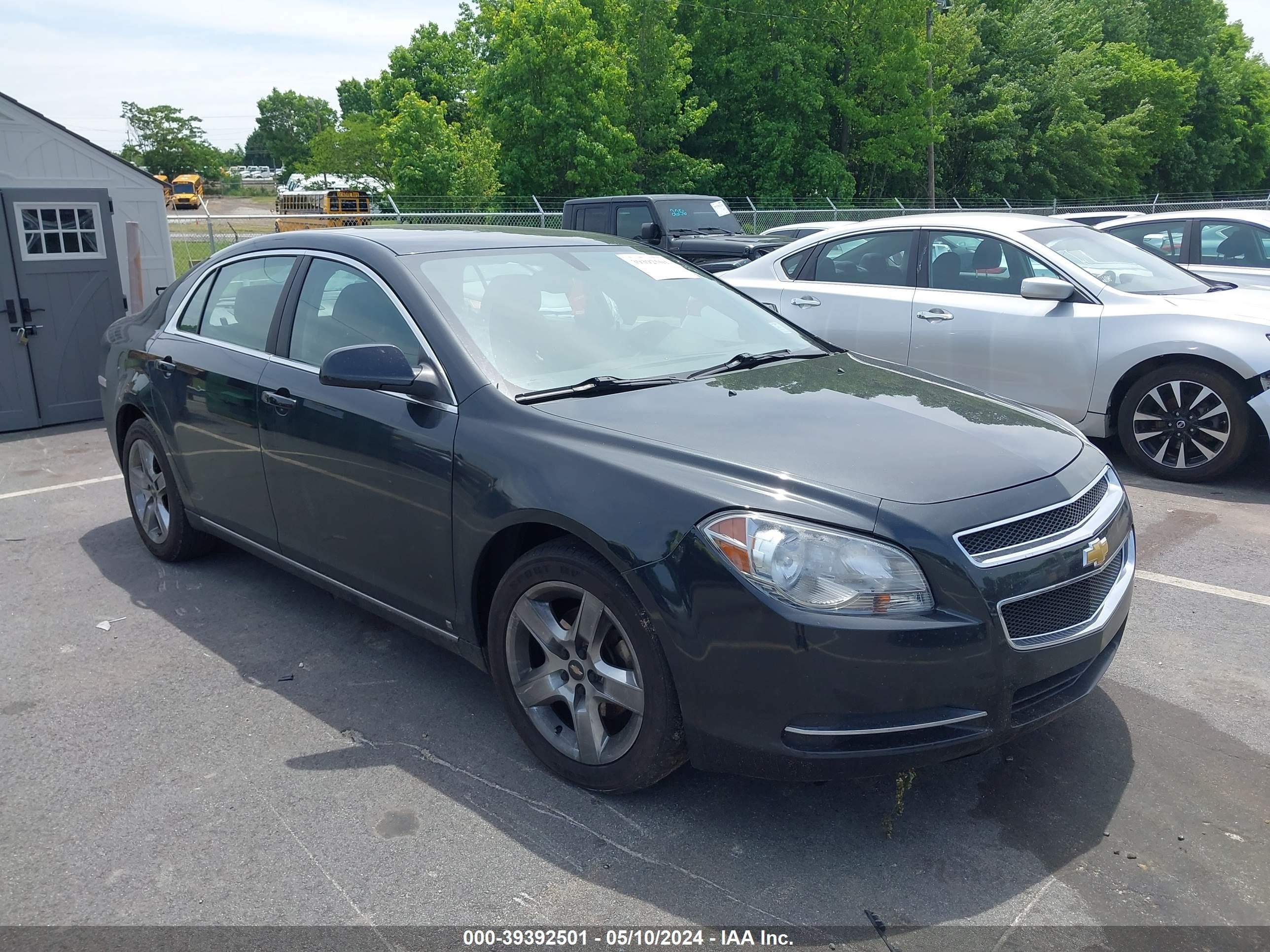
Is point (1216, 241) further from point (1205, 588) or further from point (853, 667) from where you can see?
point (853, 667)

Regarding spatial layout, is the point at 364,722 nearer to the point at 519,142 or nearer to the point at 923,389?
the point at 923,389

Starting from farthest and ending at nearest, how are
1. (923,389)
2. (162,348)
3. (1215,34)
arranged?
(1215,34) < (162,348) < (923,389)

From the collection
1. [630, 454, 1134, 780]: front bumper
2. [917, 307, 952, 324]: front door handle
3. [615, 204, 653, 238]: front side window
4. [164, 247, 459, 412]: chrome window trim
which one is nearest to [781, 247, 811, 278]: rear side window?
[917, 307, 952, 324]: front door handle

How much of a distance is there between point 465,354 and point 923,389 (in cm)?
167

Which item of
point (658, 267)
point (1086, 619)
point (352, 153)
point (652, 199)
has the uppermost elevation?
point (352, 153)

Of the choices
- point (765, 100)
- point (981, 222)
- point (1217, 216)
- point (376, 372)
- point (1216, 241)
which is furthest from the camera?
point (765, 100)

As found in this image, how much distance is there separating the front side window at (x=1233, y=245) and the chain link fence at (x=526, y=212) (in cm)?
194

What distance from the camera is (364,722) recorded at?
369 centimetres

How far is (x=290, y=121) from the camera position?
411ft

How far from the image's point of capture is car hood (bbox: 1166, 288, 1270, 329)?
652 cm

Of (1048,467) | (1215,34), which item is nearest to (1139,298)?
(1048,467)

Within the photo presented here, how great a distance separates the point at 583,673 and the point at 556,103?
1196 inches

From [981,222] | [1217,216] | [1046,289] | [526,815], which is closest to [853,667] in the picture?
[526,815]

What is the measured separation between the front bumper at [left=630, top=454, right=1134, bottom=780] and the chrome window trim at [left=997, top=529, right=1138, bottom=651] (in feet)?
0.04
